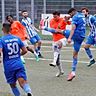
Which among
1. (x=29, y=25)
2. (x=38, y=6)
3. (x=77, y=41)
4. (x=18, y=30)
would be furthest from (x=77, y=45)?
(x=38, y=6)

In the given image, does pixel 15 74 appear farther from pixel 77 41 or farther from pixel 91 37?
pixel 91 37

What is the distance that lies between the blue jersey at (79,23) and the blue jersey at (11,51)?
3661mm

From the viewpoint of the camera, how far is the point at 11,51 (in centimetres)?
1002

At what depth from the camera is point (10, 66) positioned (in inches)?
398

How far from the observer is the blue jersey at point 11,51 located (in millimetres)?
10000

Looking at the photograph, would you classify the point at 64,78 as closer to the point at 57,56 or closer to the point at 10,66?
the point at 57,56

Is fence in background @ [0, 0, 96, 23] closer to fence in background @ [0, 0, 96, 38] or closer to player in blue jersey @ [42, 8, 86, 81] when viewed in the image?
fence in background @ [0, 0, 96, 38]

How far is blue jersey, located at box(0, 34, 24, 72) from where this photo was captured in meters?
10.0

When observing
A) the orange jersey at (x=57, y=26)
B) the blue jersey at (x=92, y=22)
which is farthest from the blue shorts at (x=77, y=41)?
the blue jersey at (x=92, y=22)

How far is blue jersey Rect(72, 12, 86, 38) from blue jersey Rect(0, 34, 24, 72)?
3.66 meters

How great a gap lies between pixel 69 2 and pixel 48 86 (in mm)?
20552

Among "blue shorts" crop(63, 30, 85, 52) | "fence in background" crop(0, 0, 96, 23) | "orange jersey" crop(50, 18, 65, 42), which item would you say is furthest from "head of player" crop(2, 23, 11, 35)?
"fence in background" crop(0, 0, 96, 23)

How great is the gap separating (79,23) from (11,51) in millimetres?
3967

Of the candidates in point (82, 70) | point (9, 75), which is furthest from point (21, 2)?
point (9, 75)
